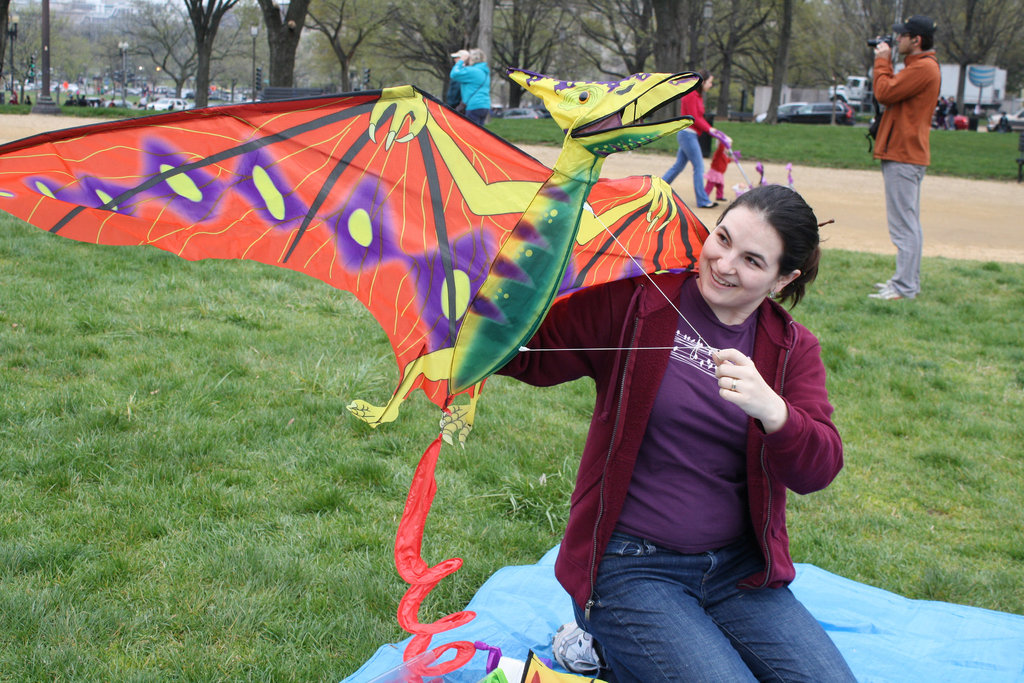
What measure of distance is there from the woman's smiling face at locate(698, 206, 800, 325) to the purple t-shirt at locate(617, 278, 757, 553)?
157 millimetres

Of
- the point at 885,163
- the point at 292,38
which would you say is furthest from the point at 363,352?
the point at 292,38

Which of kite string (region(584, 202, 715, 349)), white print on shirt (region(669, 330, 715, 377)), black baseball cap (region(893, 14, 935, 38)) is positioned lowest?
white print on shirt (region(669, 330, 715, 377))

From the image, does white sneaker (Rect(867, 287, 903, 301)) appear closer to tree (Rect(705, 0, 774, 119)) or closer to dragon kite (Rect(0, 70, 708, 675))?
dragon kite (Rect(0, 70, 708, 675))

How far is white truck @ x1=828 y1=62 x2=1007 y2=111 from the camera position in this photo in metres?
49.7

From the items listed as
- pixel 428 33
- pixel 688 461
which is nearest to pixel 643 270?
pixel 688 461

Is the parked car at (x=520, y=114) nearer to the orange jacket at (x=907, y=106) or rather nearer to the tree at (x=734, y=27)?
the tree at (x=734, y=27)

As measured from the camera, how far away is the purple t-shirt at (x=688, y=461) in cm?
231

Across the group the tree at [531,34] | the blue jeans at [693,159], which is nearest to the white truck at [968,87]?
the tree at [531,34]

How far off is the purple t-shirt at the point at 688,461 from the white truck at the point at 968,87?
47.8 m

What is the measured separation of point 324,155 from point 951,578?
2979 mm

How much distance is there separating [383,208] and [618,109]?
758mm

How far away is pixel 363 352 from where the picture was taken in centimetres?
538

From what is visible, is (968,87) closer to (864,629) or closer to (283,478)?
(864,629)

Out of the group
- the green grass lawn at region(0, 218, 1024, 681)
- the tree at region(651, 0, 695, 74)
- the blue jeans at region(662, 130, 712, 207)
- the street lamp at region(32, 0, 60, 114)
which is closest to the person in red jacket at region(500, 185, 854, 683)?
the green grass lawn at region(0, 218, 1024, 681)
